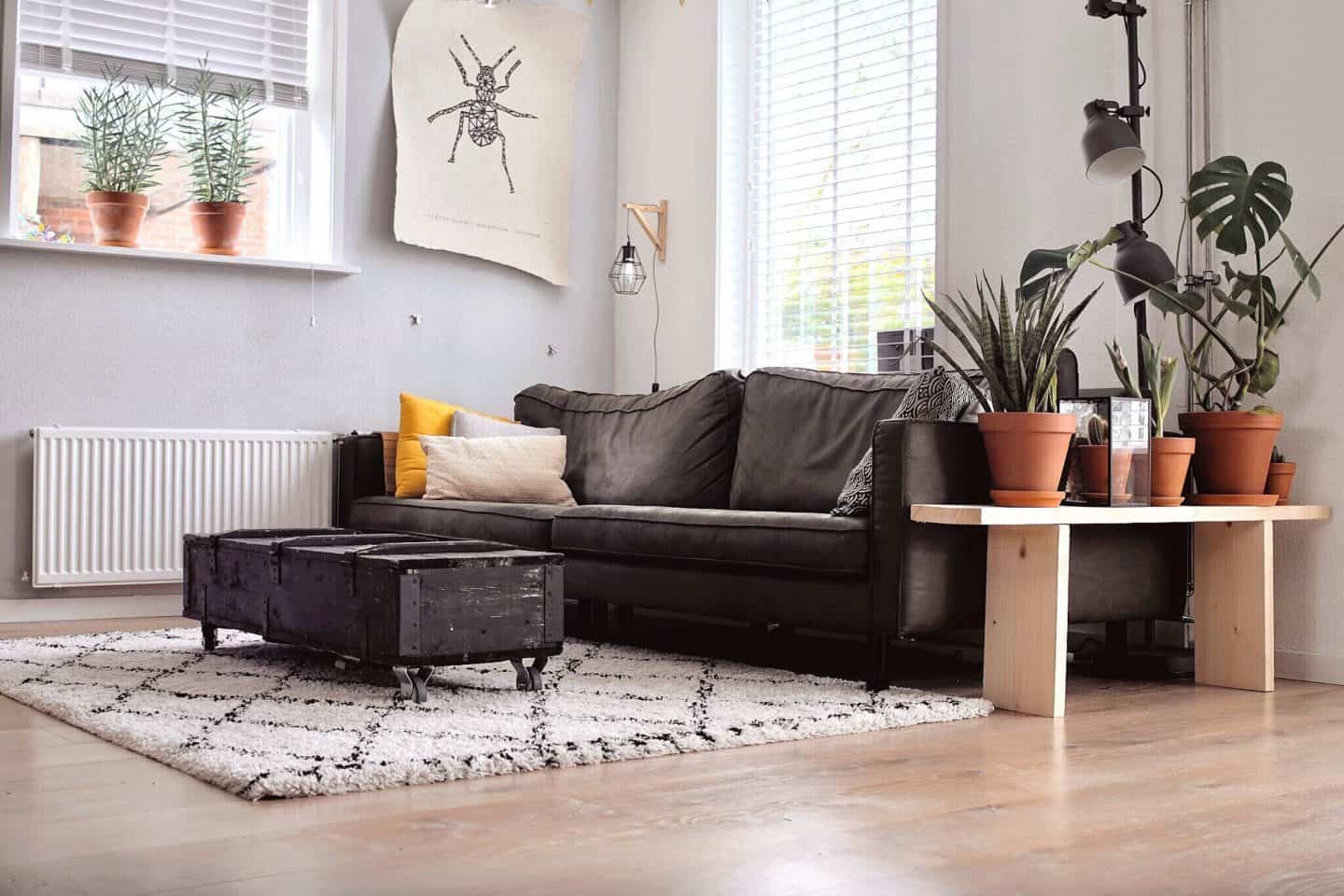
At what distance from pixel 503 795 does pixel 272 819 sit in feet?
1.21

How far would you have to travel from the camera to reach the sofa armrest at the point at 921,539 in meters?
3.29

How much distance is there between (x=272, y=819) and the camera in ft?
6.85

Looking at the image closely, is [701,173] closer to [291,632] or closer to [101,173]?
[101,173]

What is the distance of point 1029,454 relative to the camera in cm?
326

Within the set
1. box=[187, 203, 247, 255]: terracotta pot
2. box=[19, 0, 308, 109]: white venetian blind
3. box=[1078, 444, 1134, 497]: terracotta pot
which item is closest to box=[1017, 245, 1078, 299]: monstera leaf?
box=[1078, 444, 1134, 497]: terracotta pot

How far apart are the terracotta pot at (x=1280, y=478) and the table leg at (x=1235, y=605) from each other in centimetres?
9

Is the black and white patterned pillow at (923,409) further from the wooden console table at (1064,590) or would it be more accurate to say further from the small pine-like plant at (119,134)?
the small pine-like plant at (119,134)

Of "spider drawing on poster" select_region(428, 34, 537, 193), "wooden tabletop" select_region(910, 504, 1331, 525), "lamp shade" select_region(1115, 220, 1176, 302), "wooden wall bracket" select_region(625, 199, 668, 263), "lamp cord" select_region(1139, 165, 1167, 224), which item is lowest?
"wooden tabletop" select_region(910, 504, 1331, 525)

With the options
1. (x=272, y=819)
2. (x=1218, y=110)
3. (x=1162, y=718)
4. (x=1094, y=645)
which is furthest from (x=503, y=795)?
(x=1218, y=110)

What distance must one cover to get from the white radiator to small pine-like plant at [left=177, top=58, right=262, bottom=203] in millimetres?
960

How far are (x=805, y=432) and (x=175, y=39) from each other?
2911 millimetres

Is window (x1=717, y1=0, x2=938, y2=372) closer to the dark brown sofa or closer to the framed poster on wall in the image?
the dark brown sofa

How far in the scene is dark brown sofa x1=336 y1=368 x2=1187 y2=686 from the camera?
334 centimetres

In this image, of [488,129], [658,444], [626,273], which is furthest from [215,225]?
[658,444]
